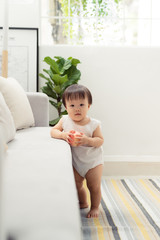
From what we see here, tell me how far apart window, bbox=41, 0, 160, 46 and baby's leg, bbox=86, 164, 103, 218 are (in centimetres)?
206

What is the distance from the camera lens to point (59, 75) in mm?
3100

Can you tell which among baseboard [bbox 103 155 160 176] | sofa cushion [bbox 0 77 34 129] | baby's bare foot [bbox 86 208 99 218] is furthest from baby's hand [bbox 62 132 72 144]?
baseboard [bbox 103 155 160 176]

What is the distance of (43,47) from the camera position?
3.46m

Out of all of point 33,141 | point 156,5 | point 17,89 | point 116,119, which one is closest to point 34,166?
point 33,141

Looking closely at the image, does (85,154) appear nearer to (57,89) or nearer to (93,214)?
(93,214)

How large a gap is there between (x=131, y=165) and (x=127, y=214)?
1428mm

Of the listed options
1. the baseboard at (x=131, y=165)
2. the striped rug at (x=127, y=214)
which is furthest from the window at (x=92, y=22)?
the striped rug at (x=127, y=214)

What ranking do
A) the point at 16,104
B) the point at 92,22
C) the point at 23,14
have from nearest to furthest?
1. the point at 16,104
2. the point at 23,14
3. the point at 92,22

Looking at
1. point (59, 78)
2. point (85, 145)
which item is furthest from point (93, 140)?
point (59, 78)

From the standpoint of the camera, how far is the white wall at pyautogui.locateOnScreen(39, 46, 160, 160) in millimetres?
3486

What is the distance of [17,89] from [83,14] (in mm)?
1791

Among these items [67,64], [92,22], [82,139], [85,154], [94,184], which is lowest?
[94,184]

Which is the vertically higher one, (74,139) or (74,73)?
(74,73)

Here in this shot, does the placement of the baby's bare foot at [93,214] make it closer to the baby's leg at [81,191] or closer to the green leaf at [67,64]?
the baby's leg at [81,191]
